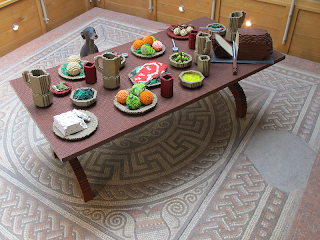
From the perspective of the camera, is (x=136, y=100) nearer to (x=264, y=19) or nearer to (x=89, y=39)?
(x=89, y=39)

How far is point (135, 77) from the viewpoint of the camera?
7.84 feet

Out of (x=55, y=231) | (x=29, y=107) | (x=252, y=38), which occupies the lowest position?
(x=55, y=231)

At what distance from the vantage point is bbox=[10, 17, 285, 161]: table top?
1916 mm

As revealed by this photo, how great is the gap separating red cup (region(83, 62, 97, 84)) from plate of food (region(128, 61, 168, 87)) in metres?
0.27

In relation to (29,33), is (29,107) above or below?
above

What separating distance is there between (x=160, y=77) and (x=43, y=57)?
2033 mm

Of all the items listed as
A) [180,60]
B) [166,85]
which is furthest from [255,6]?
[166,85]

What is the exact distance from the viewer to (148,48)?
2.64 m

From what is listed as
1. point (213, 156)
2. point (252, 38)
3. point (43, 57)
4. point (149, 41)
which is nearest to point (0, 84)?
point (43, 57)

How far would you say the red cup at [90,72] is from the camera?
230 cm

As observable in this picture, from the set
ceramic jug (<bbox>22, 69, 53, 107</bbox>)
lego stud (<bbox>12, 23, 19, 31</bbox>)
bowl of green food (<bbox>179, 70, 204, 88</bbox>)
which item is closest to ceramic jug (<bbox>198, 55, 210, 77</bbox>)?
bowl of green food (<bbox>179, 70, 204, 88</bbox>)

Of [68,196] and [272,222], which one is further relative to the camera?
[68,196]

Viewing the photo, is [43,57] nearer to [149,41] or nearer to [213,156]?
[149,41]

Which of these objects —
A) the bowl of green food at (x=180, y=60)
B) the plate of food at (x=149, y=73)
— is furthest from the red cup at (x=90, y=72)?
the bowl of green food at (x=180, y=60)
